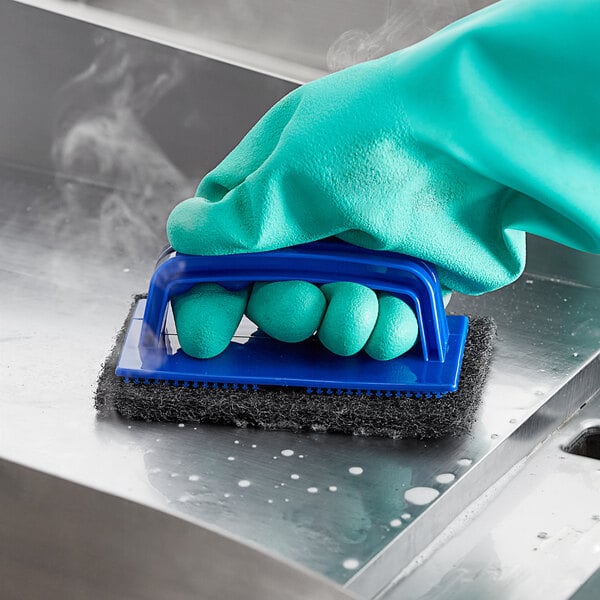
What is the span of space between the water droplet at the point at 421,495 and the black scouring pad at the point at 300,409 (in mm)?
75

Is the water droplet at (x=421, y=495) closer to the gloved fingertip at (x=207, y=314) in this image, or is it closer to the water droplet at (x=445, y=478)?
the water droplet at (x=445, y=478)

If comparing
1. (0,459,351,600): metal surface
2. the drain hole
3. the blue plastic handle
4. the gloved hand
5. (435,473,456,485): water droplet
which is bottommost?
(0,459,351,600): metal surface

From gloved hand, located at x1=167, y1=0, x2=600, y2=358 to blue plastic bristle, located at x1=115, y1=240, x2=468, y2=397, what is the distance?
1 centimetres

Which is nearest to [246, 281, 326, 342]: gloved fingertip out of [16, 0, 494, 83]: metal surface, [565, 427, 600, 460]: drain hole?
[565, 427, 600, 460]: drain hole

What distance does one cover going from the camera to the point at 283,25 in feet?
4.85

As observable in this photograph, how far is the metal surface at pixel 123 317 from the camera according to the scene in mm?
889

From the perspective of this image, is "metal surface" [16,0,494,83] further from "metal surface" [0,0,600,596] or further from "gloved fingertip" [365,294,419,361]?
"gloved fingertip" [365,294,419,361]

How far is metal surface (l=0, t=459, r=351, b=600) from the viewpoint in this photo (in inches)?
33.0

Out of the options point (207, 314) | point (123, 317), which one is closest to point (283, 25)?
point (123, 317)

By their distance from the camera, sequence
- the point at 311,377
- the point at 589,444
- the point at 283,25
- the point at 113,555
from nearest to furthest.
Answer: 1. the point at 113,555
2. the point at 311,377
3. the point at 589,444
4. the point at 283,25

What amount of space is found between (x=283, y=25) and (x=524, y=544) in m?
0.82

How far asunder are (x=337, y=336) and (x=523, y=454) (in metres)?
0.21

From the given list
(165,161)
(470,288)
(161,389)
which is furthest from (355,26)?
(161,389)

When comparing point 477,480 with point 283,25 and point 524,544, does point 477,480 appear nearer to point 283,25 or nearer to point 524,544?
point 524,544
